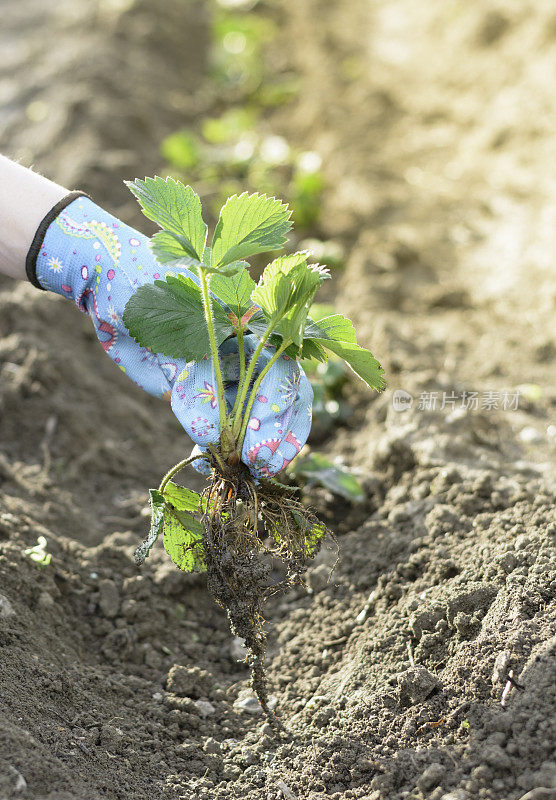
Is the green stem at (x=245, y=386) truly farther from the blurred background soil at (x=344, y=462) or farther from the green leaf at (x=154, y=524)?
the blurred background soil at (x=344, y=462)

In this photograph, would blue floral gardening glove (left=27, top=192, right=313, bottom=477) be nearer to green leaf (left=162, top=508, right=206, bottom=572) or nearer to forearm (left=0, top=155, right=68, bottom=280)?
forearm (left=0, top=155, right=68, bottom=280)

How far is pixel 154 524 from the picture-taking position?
161 cm

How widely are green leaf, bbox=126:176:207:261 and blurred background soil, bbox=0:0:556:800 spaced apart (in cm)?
97

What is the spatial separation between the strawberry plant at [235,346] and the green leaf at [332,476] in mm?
476

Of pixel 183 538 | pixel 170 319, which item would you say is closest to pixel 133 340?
pixel 170 319

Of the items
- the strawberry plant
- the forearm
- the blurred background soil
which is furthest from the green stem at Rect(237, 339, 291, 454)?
the forearm

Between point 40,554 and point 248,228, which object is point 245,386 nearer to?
point 248,228

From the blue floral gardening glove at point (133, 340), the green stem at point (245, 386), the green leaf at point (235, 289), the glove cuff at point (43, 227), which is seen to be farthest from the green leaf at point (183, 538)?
the glove cuff at point (43, 227)

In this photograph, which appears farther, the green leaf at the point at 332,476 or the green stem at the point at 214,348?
the green leaf at the point at 332,476

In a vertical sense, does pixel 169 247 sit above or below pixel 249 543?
above

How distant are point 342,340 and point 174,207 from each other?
44 centimetres

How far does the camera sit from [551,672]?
1458 millimetres

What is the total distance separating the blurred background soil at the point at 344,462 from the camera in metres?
1.58

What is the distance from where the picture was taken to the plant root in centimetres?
164
